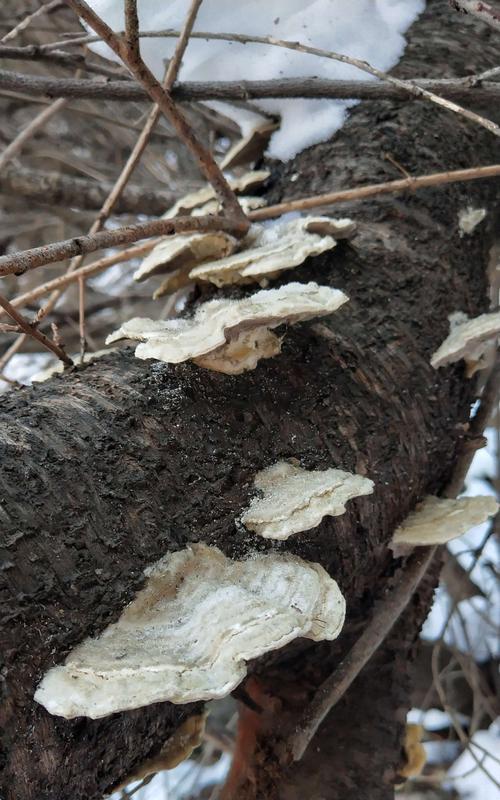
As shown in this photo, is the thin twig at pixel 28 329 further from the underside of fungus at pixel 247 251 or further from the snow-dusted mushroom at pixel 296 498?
the snow-dusted mushroom at pixel 296 498

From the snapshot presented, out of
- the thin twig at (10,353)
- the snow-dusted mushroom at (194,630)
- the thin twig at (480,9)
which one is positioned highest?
the thin twig at (480,9)

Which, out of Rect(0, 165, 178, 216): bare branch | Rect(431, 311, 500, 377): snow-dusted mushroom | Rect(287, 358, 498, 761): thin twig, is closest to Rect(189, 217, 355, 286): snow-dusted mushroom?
Rect(431, 311, 500, 377): snow-dusted mushroom

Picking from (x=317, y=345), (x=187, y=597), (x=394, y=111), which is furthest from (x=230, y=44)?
(x=187, y=597)

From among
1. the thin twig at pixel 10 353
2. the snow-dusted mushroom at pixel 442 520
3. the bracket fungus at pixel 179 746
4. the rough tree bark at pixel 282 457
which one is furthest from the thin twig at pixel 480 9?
the bracket fungus at pixel 179 746

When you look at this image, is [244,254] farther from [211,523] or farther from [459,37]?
[459,37]

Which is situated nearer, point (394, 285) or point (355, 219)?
point (394, 285)

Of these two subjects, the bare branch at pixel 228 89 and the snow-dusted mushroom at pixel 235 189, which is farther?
A: the snow-dusted mushroom at pixel 235 189

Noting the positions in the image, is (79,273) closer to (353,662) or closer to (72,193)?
(353,662)
